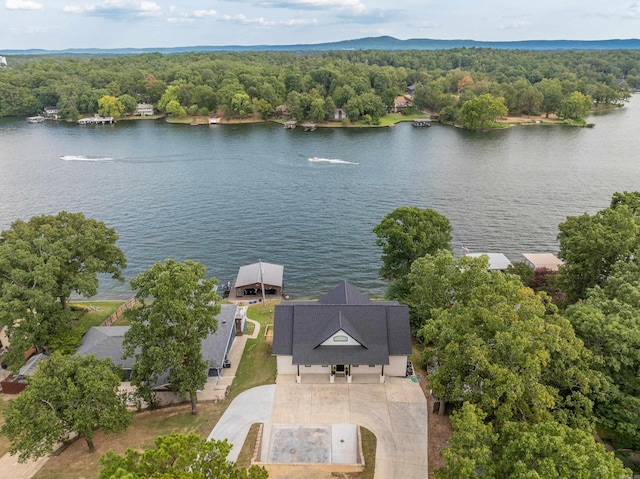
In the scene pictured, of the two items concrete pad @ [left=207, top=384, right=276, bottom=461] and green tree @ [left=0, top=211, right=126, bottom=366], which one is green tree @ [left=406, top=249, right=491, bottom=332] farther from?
green tree @ [left=0, top=211, right=126, bottom=366]

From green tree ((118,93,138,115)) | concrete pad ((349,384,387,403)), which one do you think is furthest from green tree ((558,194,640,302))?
green tree ((118,93,138,115))

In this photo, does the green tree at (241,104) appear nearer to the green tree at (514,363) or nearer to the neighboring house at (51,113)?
the neighboring house at (51,113)

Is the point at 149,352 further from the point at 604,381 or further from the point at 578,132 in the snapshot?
the point at 578,132

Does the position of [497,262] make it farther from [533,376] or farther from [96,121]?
[96,121]

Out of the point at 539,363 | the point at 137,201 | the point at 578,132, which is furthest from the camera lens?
the point at 578,132

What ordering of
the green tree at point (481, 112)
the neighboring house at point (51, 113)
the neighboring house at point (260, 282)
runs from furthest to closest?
the neighboring house at point (51, 113) < the green tree at point (481, 112) < the neighboring house at point (260, 282)

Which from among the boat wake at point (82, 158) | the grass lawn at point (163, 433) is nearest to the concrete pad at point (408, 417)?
the grass lawn at point (163, 433)

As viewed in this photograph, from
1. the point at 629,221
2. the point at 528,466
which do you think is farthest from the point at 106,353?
the point at 629,221
